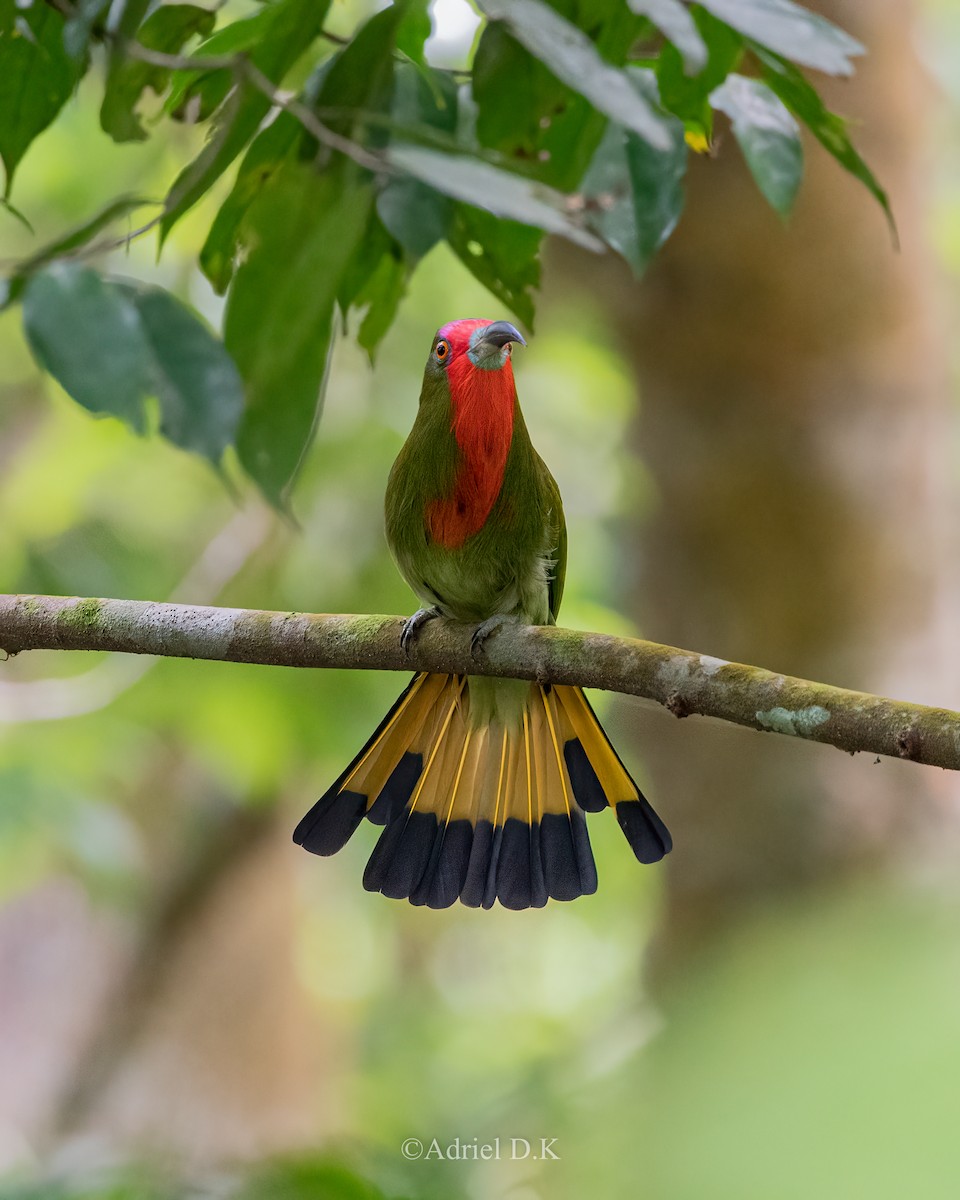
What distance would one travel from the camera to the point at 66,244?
1300 mm

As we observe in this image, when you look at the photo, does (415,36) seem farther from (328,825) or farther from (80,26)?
(328,825)

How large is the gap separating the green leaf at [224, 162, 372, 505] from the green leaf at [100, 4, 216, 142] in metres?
0.67

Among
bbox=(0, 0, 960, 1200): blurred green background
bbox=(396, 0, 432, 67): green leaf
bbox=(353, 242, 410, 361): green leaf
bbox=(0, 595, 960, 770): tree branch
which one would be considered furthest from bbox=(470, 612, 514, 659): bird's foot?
bbox=(396, 0, 432, 67): green leaf

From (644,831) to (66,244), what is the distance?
167cm

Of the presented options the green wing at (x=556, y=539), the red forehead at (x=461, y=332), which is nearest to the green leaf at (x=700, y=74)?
the red forehead at (x=461, y=332)

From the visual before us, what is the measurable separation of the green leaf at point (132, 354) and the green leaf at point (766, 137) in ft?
3.02

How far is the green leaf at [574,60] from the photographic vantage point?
1.18m

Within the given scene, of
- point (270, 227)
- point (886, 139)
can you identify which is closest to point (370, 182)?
point (270, 227)

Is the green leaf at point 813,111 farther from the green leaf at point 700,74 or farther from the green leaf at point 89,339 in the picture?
the green leaf at point 89,339

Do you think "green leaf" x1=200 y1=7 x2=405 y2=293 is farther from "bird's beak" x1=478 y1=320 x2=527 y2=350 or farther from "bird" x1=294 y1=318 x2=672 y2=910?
"bird" x1=294 y1=318 x2=672 y2=910

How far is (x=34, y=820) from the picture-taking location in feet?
16.1

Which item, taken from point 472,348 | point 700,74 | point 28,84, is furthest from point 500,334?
point 28,84

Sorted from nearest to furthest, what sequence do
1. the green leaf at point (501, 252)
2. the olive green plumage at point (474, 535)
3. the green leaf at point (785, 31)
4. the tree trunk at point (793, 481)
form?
the green leaf at point (785, 31) < the green leaf at point (501, 252) < the olive green plumage at point (474, 535) < the tree trunk at point (793, 481)

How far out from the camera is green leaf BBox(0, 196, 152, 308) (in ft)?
4.09
